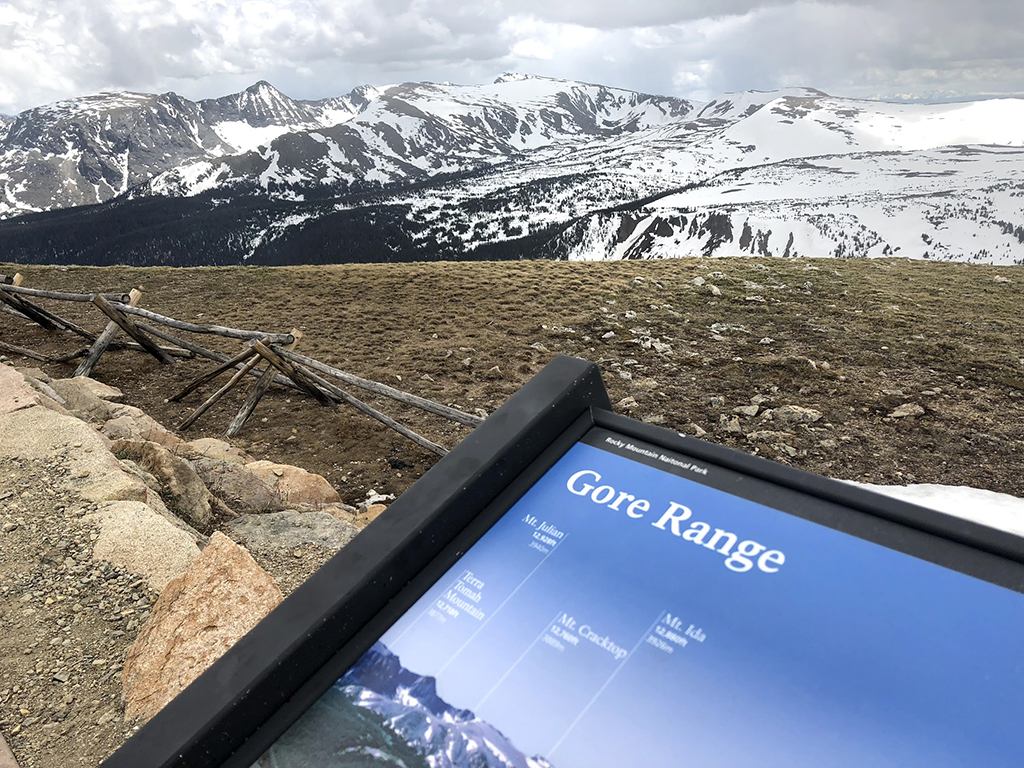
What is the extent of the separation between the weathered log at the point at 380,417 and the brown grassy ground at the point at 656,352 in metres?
0.34

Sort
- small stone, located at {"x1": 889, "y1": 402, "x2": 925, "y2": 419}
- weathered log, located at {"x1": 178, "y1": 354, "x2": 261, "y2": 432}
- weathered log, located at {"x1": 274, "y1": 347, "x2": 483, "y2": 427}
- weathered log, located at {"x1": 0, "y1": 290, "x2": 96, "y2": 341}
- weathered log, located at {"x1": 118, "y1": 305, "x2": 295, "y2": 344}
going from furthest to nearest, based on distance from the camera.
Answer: weathered log, located at {"x1": 0, "y1": 290, "x2": 96, "y2": 341}
small stone, located at {"x1": 889, "y1": 402, "x2": 925, "y2": 419}
weathered log, located at {"x1": 178, "y1": 354, "x2": 261, "y2": 432}
weathered log, located at {"x1": 118, "y1": 305, "x2": 295, "y2": 344}
weathered log, located at {"x1": 274, "y1": 347, "x2": 483, "y2": 427}

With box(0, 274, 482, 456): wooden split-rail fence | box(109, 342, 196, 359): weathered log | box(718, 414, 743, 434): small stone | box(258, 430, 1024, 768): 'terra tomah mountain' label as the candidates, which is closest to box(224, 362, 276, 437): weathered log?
box(0, 274, 482, 456): wooden split-rail fence

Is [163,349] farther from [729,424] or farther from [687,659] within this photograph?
[687,659]

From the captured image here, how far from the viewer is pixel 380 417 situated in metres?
8.04

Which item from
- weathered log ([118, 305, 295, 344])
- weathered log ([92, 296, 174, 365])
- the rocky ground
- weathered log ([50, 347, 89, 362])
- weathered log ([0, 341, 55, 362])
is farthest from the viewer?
weathered log ([50, 347, 89, 362])

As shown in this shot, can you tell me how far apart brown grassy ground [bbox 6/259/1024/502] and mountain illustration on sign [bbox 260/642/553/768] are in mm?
5721

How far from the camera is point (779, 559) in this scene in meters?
1.76

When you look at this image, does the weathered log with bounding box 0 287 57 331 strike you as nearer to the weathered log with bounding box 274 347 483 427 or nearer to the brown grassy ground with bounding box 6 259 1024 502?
the brown grassy ground with bounding box 6 259 1024 502

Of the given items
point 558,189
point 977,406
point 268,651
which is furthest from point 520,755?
point 558,189

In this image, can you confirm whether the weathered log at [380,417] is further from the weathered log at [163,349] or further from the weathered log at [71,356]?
the weathered log at [71,356]

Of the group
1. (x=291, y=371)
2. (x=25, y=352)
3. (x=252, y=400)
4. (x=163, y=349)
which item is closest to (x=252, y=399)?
(x=252, y=400)

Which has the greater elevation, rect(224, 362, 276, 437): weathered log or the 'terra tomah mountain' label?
rect(224, 362, 276, 437): weathered log

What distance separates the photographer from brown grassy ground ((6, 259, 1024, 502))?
326 inches

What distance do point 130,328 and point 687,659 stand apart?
11.4 meters
